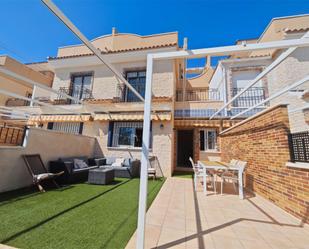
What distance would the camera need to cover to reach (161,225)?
4410mm

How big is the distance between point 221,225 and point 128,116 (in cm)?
990

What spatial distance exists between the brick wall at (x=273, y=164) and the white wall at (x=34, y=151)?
11410 mm

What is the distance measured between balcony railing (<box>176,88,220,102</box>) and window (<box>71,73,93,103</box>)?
9.85m

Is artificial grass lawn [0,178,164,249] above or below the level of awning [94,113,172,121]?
below

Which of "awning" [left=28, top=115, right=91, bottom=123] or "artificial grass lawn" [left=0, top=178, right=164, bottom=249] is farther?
"awning" [left=28, top=115, right=91, bottom=123]

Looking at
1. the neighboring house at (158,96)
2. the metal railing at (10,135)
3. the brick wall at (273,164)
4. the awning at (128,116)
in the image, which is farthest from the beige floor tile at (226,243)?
the metal railing at (10,135)

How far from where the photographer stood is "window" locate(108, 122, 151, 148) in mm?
13500

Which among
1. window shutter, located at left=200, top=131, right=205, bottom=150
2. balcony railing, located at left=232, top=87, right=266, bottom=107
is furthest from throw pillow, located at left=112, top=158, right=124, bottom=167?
balcony railing, located at left=232, top=87, right=266, bottom=107

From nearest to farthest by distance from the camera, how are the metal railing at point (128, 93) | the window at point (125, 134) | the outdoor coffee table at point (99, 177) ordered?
the outdoor coffee table at point (99, 177)
the window at point (125, 134)
the metal railing at point (128, 93)

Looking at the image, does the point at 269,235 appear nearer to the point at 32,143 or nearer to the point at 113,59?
the point at 32,143

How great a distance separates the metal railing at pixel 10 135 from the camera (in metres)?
8.12

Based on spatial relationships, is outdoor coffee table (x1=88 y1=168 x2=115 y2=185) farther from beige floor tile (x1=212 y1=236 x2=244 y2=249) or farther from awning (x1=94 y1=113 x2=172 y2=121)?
beige floor tile (x1=212 y1=236 x2=244 y2=249)

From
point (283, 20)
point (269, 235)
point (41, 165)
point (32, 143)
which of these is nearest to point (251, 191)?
point (269, 235)

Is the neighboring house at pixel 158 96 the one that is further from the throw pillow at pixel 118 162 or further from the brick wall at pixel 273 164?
the brick wall at pixel 273 164
